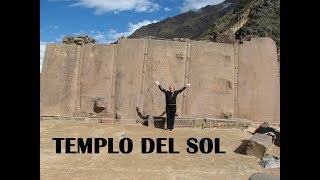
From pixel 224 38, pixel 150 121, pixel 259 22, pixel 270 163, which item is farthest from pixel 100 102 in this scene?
pixel 259 22

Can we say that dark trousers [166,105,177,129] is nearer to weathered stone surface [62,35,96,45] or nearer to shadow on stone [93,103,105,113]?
shadow on stone [93,103,105,113]

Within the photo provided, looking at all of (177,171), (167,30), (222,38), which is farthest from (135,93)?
(167,30)

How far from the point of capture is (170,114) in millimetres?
11531

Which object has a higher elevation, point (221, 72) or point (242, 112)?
point (221, 72)

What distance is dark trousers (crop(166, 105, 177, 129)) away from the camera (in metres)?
11.5

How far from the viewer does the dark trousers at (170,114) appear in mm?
11500

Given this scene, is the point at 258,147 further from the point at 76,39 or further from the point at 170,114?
the point at 76,39

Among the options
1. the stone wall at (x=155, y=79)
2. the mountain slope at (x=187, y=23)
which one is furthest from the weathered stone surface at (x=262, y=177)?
the mountain slope at (x=187, y=23)

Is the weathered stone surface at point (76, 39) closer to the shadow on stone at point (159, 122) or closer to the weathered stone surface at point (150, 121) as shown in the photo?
the weathered stone surface at point (150, 121)

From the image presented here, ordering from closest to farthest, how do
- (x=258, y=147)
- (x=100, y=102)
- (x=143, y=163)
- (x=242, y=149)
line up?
(x=143, y=163) → (x=258, y=147) → (x=242, y=149) → (x=100, y=102)

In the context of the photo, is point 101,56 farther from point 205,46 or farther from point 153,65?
point 205,46

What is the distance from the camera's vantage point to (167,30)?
76.2m
